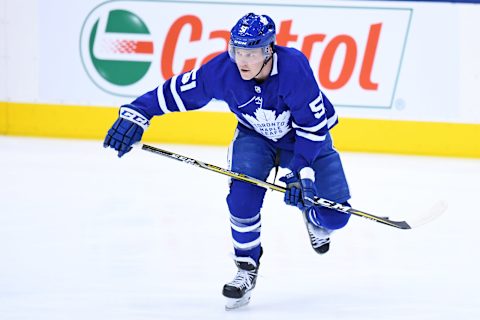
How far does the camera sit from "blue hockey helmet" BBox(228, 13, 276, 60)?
276 centimetres

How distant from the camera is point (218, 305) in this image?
296 centimetres

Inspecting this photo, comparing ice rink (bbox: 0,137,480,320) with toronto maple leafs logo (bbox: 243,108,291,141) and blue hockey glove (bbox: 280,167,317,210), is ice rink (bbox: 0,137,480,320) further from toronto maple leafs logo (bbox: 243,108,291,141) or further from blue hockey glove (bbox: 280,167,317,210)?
toronto maple leafs logo (bbox: 243,108,291,141)

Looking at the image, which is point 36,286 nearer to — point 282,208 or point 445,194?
point 282,208

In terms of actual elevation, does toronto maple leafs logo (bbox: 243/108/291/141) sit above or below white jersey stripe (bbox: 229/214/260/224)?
above

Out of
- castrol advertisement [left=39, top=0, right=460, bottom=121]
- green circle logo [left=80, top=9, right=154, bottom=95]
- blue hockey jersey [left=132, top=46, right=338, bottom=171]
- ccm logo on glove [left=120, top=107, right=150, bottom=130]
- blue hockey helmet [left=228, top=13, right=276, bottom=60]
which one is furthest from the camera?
green circle logo [left=80, top=9, right=154, bottom=95]

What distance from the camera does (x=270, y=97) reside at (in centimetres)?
290

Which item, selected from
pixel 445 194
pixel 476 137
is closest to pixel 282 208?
pixel 445 194

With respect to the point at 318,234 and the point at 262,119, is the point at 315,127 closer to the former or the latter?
the point at 262,119

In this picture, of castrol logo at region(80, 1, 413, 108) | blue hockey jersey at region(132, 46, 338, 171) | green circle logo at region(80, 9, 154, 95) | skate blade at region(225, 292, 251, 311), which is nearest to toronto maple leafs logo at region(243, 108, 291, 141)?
blue hockey jersey at region(132, 46, 338, 171)

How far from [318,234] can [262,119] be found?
0.58 metres

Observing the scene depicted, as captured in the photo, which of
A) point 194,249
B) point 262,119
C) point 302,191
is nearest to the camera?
point 302,191

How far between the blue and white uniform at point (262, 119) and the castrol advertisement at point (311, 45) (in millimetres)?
3268

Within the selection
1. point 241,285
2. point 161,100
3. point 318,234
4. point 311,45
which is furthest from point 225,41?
point 241,285

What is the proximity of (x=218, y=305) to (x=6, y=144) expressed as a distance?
374 cm
